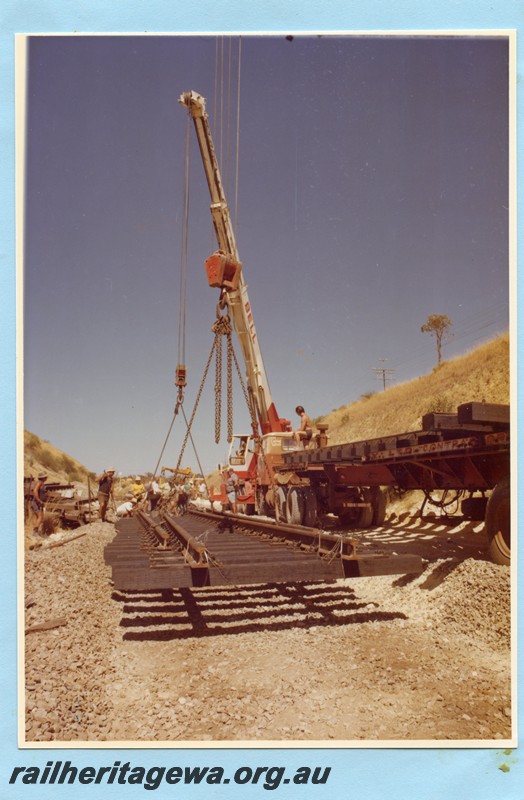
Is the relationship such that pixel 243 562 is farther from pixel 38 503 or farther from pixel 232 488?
pixel 232 488

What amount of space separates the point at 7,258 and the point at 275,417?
764 cm

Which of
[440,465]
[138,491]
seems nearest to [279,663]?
[440,465]

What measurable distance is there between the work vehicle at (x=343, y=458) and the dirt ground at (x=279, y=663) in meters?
0.84

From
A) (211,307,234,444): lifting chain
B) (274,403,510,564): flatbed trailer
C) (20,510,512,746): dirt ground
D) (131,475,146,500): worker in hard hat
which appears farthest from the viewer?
(131,475,146,500): worker in hard hat

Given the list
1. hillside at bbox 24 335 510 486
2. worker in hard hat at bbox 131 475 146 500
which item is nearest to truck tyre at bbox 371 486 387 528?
hillside at bbox 24 335 510 486

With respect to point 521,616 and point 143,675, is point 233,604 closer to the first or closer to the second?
point 143,675

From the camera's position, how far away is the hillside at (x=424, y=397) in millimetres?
10195

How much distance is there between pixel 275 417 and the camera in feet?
37.4

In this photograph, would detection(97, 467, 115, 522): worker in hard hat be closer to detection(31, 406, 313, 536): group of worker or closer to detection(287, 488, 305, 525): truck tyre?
detection(31, 406, 313, 536): group of worker

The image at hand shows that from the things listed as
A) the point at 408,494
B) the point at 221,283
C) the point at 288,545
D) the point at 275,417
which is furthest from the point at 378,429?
the point at 288,545

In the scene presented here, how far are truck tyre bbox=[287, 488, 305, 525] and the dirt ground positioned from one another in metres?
3.64

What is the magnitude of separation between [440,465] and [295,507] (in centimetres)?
409

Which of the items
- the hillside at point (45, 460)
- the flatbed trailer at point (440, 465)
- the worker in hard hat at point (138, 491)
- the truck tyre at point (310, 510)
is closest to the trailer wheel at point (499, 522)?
the flatbed trailer at point (440, 465)

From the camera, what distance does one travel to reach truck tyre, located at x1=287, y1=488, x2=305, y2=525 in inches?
380
